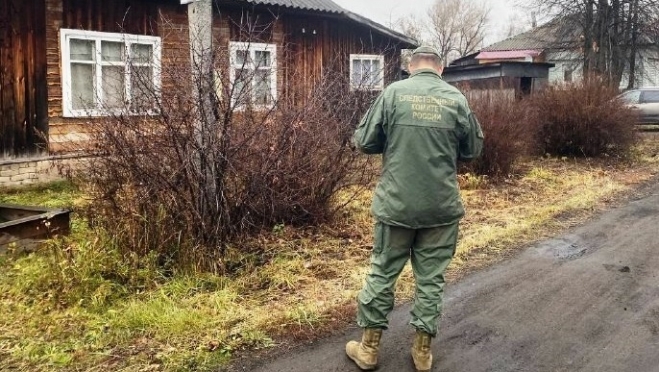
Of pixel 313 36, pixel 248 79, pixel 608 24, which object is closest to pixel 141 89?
pixel 248 79

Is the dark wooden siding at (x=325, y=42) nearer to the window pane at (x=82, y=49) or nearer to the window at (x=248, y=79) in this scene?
the window pane at (x=82, y=49)

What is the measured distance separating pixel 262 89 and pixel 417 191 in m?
2.82

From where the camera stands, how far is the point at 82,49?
1030cm

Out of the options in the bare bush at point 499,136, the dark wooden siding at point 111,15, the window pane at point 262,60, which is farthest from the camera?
the dark wooden siding at point 111,15

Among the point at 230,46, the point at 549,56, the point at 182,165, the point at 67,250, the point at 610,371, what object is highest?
the point at 549,56

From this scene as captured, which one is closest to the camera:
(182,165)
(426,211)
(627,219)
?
(426,211)

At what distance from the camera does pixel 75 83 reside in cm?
1023

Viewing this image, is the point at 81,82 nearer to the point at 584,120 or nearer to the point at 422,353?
the point at 422,353

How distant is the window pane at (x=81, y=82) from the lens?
10.1 m

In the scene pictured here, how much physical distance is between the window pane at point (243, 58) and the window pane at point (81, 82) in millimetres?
5741

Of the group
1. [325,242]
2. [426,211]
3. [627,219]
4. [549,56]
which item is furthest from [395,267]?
[549,56]

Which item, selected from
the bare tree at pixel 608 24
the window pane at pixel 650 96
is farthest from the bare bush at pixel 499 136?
the bare tree at pixel 608 24

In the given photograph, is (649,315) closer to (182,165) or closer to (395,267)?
(395,267)

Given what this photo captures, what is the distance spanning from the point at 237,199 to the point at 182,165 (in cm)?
73
